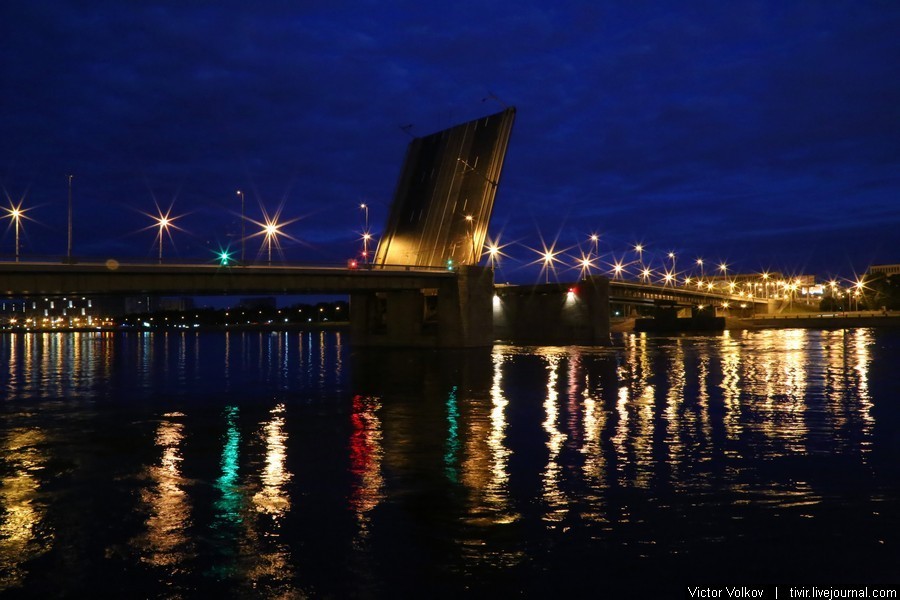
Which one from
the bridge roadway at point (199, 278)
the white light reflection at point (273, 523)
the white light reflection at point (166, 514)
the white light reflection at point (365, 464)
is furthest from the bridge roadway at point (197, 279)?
the white light reflection at point (273, 523)

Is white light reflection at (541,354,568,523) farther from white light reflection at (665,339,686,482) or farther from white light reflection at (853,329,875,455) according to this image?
white light reflection at (853,329,875,455)

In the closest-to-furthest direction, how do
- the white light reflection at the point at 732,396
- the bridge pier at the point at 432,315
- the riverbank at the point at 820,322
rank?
the white light reflection at the point at 732,396, the bridge pier at the point at 432,315, the riverbank at the point at 820,322

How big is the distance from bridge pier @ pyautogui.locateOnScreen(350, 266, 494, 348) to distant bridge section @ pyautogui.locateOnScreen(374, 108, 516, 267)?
2.39 meters

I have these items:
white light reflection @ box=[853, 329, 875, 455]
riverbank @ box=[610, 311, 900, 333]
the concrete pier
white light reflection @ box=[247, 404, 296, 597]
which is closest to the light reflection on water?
white light reflection @ box=[247, 404, 296, 597]

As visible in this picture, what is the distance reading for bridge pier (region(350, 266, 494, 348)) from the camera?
5962cm

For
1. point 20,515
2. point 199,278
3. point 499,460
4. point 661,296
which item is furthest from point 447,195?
point 20,515

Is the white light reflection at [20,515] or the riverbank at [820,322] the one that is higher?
the riverbank at [820,322]

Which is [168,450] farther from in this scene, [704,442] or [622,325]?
[622,325]

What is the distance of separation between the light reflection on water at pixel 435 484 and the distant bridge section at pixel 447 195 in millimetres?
33891

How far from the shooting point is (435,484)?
11.9 m

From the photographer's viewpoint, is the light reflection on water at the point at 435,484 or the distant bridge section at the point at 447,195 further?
the distant bridge section at the point at 447,195

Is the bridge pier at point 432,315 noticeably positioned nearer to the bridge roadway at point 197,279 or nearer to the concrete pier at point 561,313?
the bridge roadway at point 197,279

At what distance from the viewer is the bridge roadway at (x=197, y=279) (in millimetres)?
39438

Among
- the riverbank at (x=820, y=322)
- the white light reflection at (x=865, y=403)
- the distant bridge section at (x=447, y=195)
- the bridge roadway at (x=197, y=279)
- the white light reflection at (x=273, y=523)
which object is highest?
the distant bridge section at (x=447, y=195)
